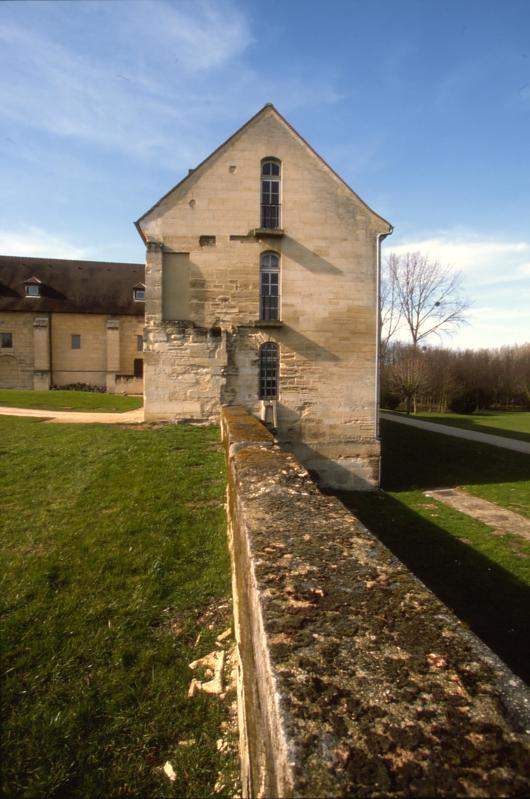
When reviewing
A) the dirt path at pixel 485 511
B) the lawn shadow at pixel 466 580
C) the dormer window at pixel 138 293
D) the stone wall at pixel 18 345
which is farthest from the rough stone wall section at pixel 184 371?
the stone wall at pixel 18 345

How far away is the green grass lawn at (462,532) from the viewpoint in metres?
7.04

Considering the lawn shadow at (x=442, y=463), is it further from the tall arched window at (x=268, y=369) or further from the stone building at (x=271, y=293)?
the tall arched window at (x=268, y=369)

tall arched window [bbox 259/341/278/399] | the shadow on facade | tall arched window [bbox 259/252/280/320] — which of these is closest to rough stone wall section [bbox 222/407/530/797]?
tall arched window [bbox 259/341/278/399]

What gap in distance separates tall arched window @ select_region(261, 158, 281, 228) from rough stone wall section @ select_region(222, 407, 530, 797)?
42.7 ft

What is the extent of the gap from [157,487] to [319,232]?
10290 millimetres

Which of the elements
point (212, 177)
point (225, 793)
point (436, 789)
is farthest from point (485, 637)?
point (212, 177)

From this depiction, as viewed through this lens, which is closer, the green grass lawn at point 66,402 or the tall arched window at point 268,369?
the tall arched window at point 268,369

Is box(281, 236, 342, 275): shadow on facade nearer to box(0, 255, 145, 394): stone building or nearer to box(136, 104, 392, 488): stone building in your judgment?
box(136, 104, 392, 488): stone building

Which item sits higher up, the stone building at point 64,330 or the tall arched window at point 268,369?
the stone building at point 64,330

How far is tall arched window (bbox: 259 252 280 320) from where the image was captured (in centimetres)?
1398

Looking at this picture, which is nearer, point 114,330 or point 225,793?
point 225,793

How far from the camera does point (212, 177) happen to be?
13789 mm

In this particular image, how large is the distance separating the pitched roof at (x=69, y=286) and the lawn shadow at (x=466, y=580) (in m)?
29.2

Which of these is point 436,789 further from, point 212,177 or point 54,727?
point 212,177
